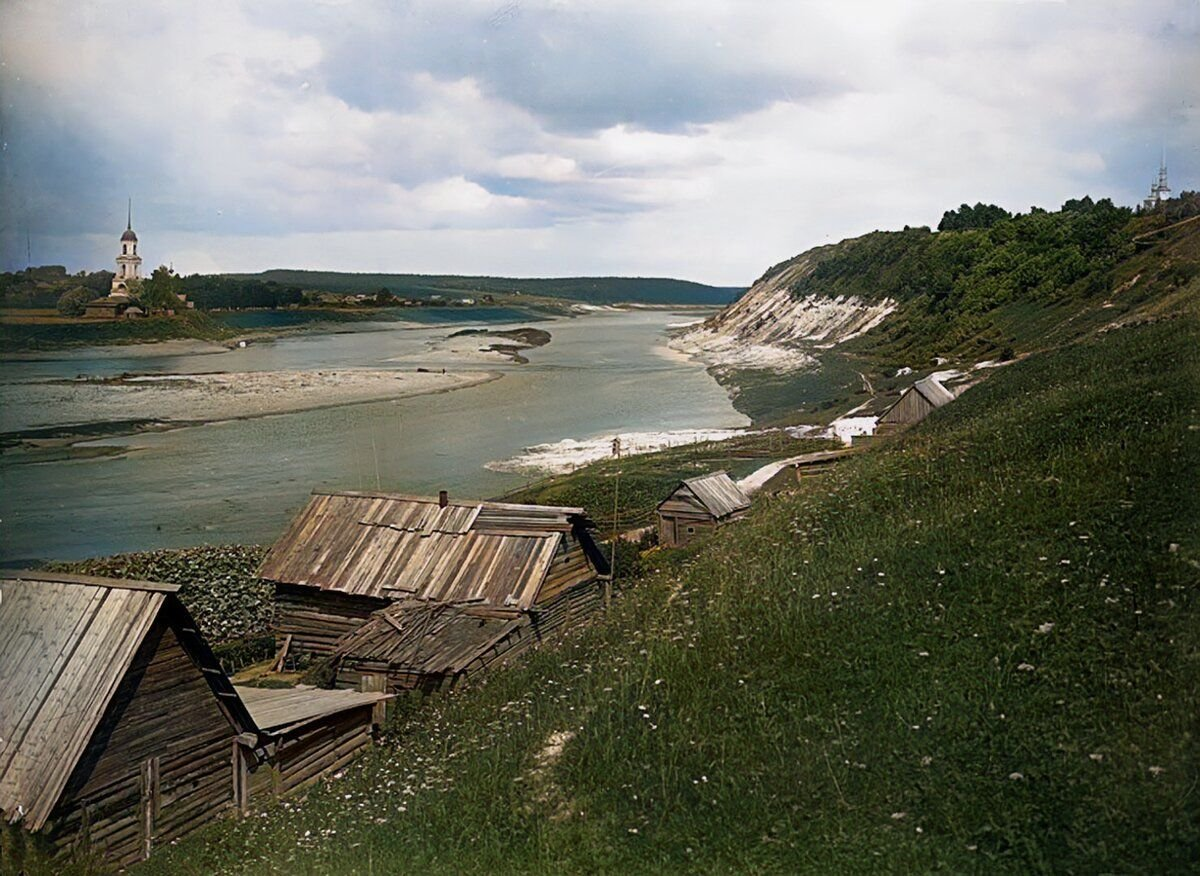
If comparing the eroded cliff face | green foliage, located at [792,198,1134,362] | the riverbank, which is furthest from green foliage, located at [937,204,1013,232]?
the riverbank

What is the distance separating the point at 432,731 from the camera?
9797 mm

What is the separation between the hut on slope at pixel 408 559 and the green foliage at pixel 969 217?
46805 mm

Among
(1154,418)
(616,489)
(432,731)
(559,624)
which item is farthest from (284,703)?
(616,489)

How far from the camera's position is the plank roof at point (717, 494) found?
19750 mm

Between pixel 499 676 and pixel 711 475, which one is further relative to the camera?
pixel 711 475

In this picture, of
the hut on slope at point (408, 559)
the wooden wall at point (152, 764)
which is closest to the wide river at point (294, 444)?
the hut on slope at point (408, 559)

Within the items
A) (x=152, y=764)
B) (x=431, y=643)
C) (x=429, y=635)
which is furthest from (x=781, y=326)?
(x=152, y=764)

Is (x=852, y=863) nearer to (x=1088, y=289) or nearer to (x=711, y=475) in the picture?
(x=711, y=475)

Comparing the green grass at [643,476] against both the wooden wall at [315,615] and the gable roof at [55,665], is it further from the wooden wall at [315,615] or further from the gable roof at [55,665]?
the gable roof at [55,665]

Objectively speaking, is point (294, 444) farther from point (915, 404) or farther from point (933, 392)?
point (933, 392)

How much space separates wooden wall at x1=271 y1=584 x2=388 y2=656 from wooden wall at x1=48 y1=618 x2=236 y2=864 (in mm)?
5594

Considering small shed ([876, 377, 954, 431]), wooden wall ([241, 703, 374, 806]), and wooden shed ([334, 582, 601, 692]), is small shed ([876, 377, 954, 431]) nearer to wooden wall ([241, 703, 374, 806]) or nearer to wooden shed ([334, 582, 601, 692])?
wooden shed ([334, 582, 601, 692])

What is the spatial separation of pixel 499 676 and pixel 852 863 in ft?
22.8

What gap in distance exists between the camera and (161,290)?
1292 centimetres
